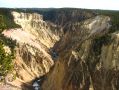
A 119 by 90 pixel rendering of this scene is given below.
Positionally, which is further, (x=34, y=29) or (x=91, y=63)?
(x=34, y=29)

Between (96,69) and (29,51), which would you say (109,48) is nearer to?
(96,69)

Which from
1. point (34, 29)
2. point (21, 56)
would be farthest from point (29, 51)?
point (34, 29)

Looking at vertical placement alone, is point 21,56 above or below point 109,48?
below

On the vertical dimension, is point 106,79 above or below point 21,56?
above

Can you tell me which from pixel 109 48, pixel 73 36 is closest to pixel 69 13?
pixel 73 36

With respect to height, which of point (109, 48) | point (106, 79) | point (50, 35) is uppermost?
point (109, 48)

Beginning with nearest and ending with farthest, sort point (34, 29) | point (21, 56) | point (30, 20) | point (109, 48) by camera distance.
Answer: point (109, 48) < point (21, 56) < point (34, 29) < point (30, 20)

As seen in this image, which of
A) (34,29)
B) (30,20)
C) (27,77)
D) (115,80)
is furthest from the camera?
(30,20)

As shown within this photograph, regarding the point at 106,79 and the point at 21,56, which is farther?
the point at 21,56

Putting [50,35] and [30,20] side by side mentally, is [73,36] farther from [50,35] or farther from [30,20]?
[30,20]
